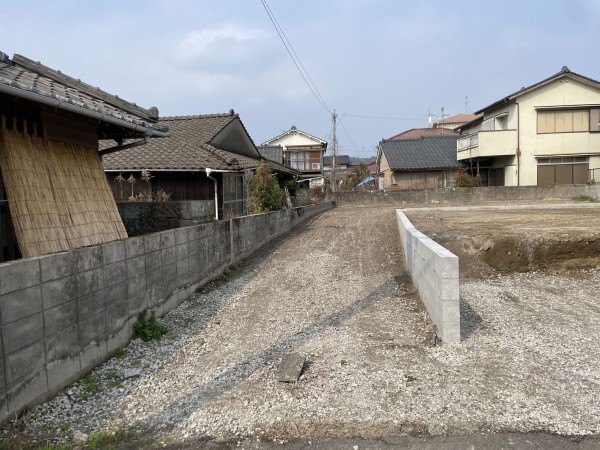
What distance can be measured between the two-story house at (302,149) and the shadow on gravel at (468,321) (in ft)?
106

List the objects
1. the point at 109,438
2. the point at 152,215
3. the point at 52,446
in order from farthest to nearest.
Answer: the point at 152,215 < the point at 109,438 < the point at 52,446

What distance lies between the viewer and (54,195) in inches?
195

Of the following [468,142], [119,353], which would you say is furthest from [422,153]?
[119,353]

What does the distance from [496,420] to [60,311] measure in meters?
3.52

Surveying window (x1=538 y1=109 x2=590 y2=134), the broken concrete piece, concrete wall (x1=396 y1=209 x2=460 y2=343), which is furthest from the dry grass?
window (x1=538 y1=109 x2=590 y2=134)

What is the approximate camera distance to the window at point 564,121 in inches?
897

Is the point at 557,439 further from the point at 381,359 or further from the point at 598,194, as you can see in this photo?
the point at 598,194

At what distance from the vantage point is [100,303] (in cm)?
434

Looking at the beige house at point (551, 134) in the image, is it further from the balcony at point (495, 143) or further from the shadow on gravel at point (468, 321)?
the shadow on gravel at point (468, 321)

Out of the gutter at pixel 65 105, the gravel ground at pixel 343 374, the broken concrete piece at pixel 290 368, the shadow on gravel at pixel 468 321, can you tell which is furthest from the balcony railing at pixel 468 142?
the broken concrete piece at pixel 290 368

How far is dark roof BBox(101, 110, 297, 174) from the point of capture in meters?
13.1

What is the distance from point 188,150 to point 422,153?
2059 cm

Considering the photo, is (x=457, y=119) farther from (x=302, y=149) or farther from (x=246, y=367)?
(x=246, y=367)

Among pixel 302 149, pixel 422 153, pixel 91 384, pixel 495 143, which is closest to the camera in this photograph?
pixel 91 384
